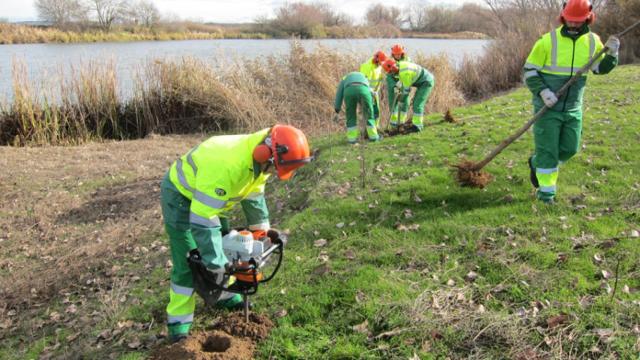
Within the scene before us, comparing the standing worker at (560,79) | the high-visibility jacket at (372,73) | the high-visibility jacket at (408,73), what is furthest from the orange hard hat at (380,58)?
the standing worker at (560,79)

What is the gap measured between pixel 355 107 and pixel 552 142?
4.69 metres

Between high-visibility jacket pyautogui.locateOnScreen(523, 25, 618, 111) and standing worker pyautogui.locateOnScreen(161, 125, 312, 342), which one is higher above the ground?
high-visibility jacket pyautogui.locateOnScreen(523, 25, 618, 111)

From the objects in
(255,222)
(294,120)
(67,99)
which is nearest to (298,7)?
(294,120)

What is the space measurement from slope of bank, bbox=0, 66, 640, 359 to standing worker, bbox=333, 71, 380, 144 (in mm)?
907

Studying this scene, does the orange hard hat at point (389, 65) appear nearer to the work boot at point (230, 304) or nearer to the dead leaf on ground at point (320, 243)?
the dead leaf on ground at point (320, 243)

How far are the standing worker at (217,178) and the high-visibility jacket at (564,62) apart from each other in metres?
3.63

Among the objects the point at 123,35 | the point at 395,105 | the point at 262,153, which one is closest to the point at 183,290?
the point at 262,153

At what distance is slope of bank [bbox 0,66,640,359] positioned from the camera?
12.6 ft

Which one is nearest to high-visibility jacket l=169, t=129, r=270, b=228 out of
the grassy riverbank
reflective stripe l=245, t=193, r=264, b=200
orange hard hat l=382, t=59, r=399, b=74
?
reflective stripe l=245, t=193, r=264, b=200

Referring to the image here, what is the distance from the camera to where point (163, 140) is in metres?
13.8

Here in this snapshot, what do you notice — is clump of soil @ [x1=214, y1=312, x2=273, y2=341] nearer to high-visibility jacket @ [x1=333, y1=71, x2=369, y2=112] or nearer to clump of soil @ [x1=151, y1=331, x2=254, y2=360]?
clump of soil @ [x1=151, y1=331, x2=254, y2=360]

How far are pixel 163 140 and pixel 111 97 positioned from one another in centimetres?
211

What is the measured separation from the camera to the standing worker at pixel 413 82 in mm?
9922

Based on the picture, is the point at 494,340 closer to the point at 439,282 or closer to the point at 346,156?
the point at 439,282
